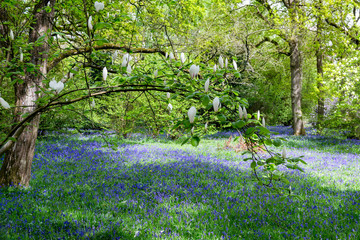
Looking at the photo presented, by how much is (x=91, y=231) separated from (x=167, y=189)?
1872 millimetres

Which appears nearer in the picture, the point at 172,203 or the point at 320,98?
the point at 172,203

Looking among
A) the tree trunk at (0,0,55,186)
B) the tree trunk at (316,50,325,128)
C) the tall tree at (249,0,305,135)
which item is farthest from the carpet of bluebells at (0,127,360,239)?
the tall tree at (249,0,305,135)

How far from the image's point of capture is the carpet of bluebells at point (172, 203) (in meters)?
3.09

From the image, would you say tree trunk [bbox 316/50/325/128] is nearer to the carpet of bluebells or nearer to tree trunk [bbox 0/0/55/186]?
the carpet of bluebells

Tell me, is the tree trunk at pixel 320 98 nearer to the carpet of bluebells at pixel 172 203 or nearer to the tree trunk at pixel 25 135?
the carpet of bluebells at pixel 172 203

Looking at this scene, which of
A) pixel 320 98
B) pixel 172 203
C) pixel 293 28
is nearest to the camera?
pixel 172 203

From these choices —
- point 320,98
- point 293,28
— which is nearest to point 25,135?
point 293,28

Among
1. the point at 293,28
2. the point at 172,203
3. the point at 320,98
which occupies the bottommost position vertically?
the point at 172,203

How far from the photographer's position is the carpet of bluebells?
3094 millimetres

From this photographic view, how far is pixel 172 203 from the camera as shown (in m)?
4.02

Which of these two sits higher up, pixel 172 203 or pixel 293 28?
pixel 293 28

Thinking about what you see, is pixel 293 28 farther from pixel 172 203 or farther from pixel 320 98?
pixel 172 203

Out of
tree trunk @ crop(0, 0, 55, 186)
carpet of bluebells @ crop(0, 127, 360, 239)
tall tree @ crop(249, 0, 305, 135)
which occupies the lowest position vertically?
carpet of bluebells @ crop(0, 127, 360, 239)

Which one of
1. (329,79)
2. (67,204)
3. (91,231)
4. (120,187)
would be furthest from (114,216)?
(329,79)
